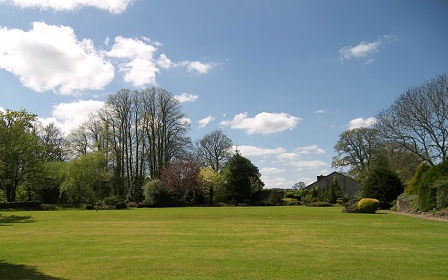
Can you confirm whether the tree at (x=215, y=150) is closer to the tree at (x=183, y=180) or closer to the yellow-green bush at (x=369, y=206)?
the tree at (x=183, y=180)

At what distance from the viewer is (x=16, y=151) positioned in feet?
140

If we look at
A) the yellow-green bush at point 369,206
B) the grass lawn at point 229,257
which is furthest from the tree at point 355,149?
the grass lawn at point 229,257

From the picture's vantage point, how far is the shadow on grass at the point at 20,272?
7652 mm

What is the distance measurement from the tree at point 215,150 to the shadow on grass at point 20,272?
59.6m

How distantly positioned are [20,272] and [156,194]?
43.2 metres

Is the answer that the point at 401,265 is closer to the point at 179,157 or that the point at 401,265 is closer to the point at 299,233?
the point at 299,233

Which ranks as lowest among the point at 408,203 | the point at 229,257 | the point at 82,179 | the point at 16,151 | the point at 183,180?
the point at 408,203

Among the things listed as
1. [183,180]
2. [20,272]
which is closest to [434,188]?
[20,272]

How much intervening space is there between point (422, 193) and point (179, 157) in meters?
38.3

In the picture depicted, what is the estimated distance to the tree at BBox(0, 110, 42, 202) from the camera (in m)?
42.4

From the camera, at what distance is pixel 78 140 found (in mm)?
59000

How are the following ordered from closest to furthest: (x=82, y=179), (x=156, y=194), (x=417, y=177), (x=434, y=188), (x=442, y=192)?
(x=442, y=192), (x=434, y=188), (x=417, y=177), (x=82, y=179), (x=156, y=194)

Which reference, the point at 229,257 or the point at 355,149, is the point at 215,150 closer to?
the point at 355,149

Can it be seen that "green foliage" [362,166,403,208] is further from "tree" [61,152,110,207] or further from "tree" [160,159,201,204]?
"tree" [61,152,110,207]
